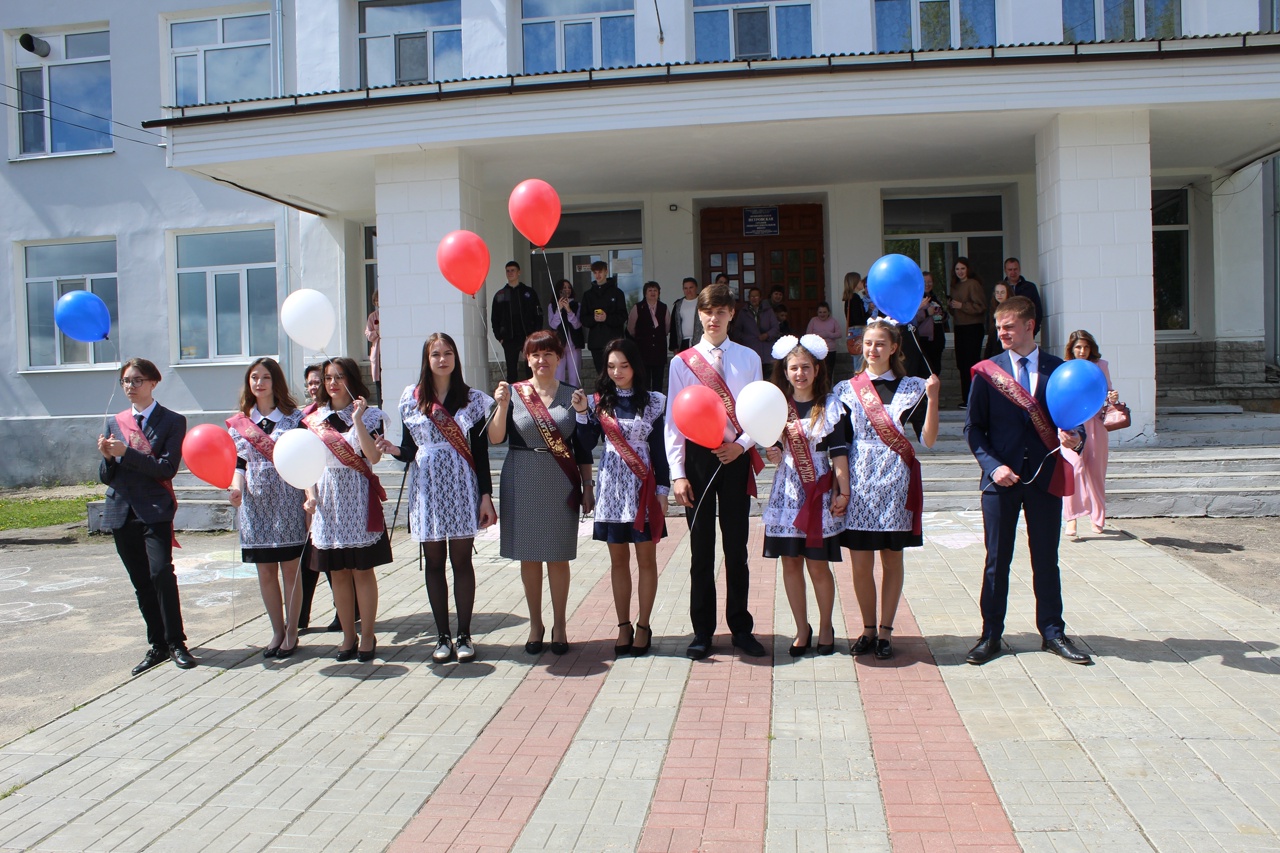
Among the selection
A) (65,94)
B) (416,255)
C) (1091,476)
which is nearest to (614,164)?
(416,255)

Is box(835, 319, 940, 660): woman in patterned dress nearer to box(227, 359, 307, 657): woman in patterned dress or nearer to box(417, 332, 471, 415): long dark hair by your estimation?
box(417, 332, 471, 415): long dark hair

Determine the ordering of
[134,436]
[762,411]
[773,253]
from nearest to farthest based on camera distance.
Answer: [762,411], [134,436], [773,253]

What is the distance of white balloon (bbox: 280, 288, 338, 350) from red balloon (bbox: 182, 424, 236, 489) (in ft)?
2.24

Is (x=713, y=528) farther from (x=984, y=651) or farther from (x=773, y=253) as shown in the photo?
(x=773, y=253)

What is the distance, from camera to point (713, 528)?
17.4ft

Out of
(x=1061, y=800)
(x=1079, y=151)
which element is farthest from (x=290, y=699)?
(x=1079, y=151)

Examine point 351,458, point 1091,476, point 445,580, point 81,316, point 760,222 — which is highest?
point 760,222

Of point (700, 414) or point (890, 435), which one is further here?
point (890, 435)

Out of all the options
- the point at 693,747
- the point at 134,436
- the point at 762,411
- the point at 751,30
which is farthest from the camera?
the point at 751,30

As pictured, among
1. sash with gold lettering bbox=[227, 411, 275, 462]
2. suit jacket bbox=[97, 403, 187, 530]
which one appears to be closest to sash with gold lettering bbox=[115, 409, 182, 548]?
suit jacket bbox=[97, 403, 187, 530]

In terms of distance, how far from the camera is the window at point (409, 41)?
605 inches

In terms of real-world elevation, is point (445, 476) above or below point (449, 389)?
below

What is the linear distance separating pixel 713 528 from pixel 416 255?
7.26 m

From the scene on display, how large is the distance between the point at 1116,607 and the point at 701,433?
10.00 ft
